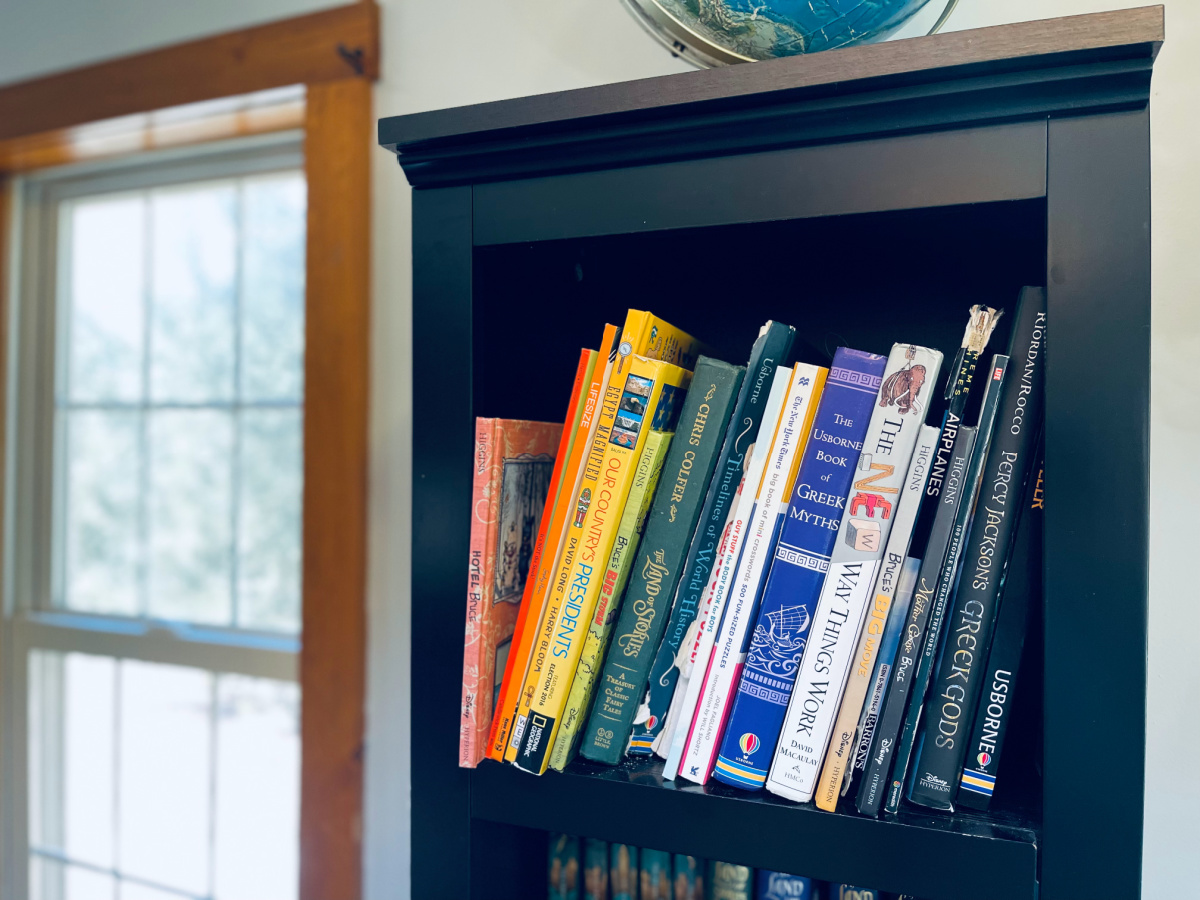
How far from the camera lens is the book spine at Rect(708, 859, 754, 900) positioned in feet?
2.11

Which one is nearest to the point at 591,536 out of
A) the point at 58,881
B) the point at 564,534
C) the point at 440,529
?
the point at 564,534

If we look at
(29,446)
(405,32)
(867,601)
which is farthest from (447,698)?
(29,446)

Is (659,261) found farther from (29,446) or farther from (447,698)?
(29,446)

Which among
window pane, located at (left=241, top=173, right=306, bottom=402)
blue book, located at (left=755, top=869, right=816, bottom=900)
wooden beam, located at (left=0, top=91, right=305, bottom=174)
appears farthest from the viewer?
window pane, located at (left=241, top=173, right=306, bottom=402)

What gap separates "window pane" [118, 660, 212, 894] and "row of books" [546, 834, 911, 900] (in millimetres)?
966

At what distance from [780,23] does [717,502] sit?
364 mm

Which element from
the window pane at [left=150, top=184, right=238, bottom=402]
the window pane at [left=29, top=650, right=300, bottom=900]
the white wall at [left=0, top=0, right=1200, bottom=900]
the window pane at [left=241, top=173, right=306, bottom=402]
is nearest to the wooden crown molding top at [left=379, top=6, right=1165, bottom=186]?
the white wall at [left=0, top=0, right=1200, bottom=900]

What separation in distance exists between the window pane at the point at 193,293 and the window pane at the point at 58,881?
0.98m

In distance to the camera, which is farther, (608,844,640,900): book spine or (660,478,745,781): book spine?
(608,844,640,900): book spine

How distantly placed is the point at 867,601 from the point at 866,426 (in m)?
0.12

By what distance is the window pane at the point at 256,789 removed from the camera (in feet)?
4.29

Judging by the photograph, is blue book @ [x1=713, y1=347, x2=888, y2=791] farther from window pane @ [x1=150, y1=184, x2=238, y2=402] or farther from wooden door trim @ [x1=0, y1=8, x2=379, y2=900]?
window pane @ [x1=150, y1=184, x2=238, y2=402]

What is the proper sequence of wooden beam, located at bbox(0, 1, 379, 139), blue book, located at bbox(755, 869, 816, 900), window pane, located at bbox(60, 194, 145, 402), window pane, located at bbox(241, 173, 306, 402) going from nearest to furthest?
blue book, located at bbox(755, 869, 816, 900) → wooden beam, located at bbox(0, 1, 379, 139) → window pane, located at bbox(241, 173, 306, 402) → window pane, located at bbox(60, 194, 145, 402)

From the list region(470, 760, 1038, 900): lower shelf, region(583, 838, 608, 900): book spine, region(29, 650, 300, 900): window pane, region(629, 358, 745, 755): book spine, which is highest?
region(629, 358, 745, 755): book spine
